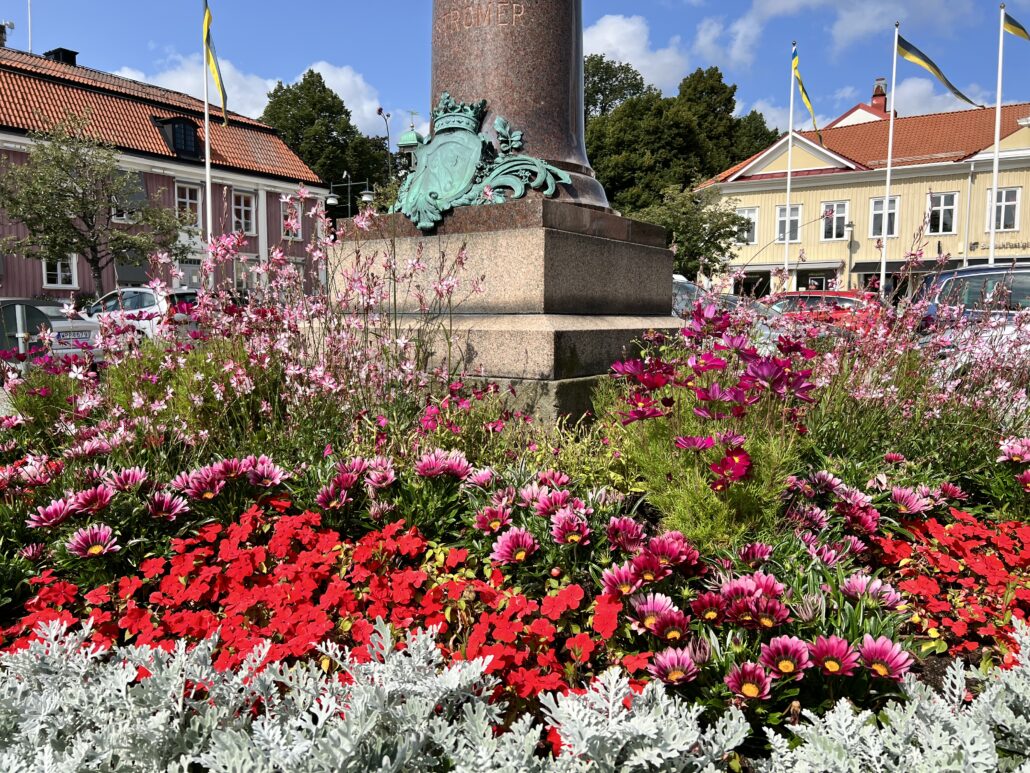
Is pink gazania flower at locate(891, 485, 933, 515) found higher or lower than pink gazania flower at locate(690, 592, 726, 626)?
higher

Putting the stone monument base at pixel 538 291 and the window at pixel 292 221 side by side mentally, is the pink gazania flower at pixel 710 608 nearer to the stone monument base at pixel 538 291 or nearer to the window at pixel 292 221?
the stone monument base at pixel 538 291

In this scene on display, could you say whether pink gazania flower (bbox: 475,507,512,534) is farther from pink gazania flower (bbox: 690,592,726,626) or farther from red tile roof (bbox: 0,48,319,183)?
red tile roof (bbox: 0,48,319,183)

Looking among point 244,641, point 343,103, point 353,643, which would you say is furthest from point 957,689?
point 343,103

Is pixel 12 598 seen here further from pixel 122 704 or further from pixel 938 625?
pixel 938 625

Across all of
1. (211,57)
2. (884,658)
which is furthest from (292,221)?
(211,57)

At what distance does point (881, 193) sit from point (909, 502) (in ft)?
112

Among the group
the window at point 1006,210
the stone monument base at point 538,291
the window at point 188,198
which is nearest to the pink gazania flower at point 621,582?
the stone monument base at point 538,291

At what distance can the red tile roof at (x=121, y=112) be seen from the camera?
978 inches

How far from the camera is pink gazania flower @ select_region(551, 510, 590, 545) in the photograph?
8.33 feet

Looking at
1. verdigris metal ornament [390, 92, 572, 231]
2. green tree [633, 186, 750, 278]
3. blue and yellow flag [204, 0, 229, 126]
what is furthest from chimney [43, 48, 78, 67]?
verdigris metal ornament [390, 92, 572, 231]

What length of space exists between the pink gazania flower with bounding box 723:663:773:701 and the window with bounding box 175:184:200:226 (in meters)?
31.4

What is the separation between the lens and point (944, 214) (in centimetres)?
3203

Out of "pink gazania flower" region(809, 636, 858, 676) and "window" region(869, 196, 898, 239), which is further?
"window" region(869, 196, 898, 239)

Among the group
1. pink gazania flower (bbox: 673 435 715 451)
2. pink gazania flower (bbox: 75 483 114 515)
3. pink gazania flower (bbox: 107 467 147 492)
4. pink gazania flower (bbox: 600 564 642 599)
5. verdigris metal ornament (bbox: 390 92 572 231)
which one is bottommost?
pink gazania flower (bbox: 600 564 642 599)
